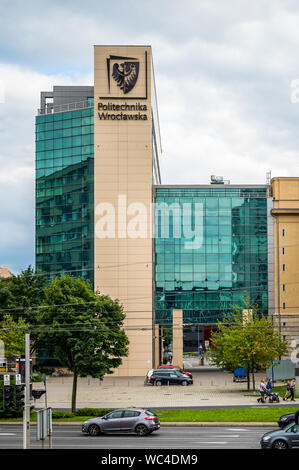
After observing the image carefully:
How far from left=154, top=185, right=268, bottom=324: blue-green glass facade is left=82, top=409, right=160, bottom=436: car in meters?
48.1

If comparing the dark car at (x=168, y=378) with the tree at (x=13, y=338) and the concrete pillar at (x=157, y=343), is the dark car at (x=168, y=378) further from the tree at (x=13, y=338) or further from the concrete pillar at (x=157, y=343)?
the concrete pillar at (x=157, y=343)

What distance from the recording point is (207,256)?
3041 inches

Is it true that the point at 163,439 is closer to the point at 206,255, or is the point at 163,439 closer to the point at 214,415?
the point at 214,415

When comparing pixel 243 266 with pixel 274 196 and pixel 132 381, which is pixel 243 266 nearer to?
pixel 274 196

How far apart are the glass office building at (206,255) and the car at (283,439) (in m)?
53.4

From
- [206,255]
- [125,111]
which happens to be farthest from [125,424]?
[125,111]

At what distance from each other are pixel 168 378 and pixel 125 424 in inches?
1183

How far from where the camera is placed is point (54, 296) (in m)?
39.7

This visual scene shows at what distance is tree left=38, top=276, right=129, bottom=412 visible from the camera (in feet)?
126

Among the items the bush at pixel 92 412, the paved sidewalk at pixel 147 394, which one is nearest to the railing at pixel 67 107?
the paved sidewalk at pixel 147 394

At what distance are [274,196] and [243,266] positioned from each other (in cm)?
1016
